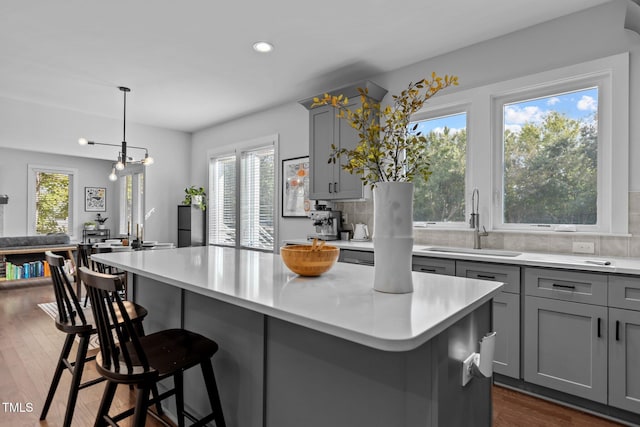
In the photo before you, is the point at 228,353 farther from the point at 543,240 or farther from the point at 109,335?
the point at 543,240

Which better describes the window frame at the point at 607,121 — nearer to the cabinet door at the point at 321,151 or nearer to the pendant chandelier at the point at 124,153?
the cabinet door at the point at 321,151

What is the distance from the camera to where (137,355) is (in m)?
1.44

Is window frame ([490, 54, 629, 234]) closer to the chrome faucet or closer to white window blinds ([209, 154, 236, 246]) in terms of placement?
the chrome faucet

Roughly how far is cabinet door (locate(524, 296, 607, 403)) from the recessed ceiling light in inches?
118

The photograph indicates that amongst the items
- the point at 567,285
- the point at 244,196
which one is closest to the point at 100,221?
the point at 244,196

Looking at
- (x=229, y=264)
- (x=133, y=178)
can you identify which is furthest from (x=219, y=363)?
(x=133, y=178)

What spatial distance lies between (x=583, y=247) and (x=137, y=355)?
299 cm

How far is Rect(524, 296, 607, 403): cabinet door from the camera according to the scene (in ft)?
7.10

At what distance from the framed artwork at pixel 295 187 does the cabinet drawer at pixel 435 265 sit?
2.05 metres

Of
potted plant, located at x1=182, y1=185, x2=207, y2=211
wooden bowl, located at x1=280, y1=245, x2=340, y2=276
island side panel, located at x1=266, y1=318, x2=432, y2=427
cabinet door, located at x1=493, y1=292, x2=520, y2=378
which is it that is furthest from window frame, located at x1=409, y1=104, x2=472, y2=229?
potted plant, located at x1=182, y1=185, x2=207, y2=211

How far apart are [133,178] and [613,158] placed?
6970 millimetres

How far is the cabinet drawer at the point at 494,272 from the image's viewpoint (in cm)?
246

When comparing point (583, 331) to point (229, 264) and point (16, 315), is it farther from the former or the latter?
point (16, 315)

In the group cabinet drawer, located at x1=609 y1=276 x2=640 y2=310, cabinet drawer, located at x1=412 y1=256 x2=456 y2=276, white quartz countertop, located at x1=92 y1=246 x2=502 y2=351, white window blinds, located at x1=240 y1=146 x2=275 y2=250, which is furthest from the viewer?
white window blinds, located at x1=240 y1=146 x2=275 y2=250
